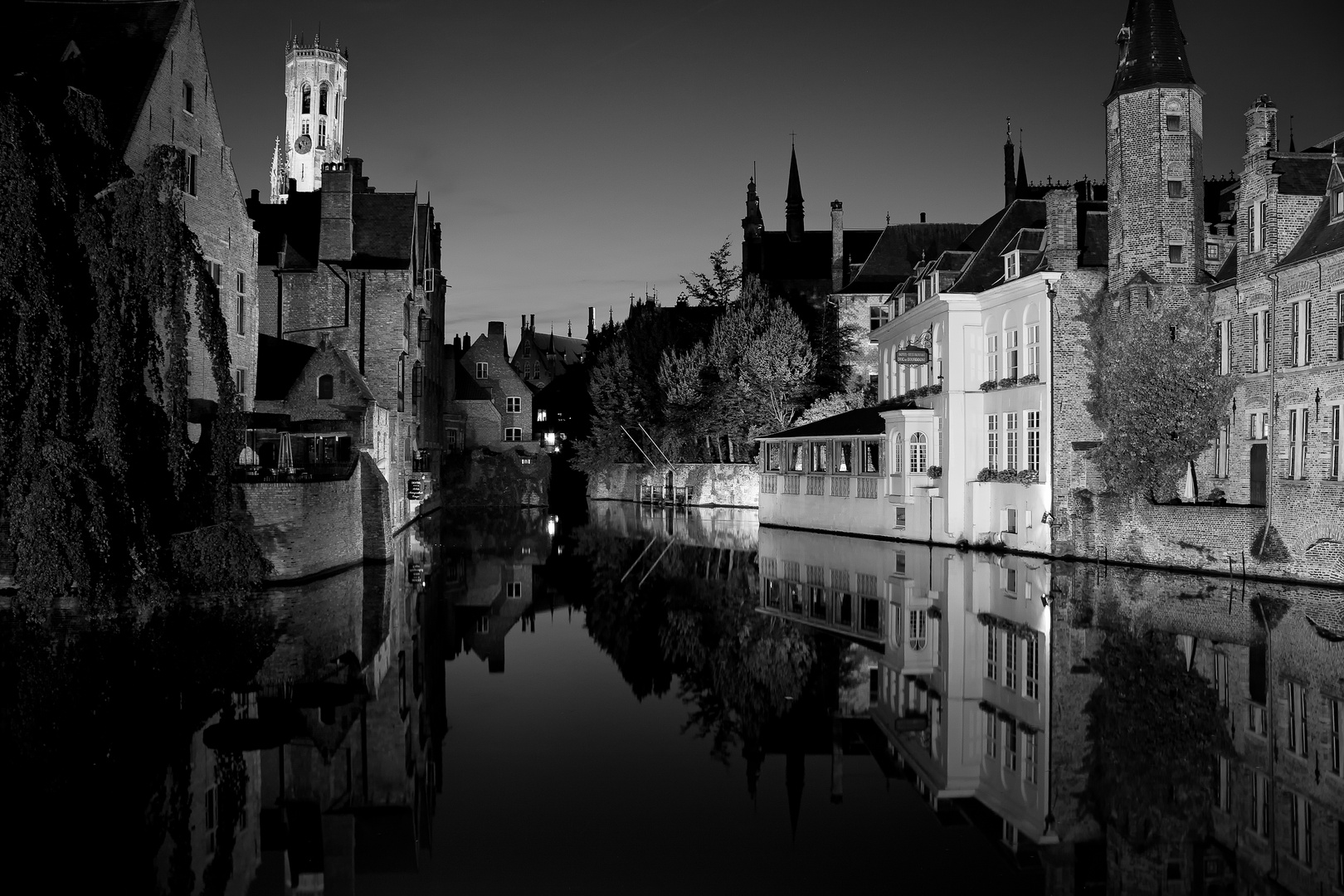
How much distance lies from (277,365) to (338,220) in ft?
23.9

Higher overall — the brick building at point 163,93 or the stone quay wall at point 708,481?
the brick building at point 163,93

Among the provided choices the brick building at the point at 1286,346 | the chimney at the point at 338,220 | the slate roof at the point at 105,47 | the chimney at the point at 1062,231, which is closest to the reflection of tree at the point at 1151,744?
the brick building at the point at 1286,346

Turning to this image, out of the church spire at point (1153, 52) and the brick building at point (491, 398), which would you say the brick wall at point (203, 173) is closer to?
the church spire at point (1153, 52)

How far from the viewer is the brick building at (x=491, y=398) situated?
59969 mm

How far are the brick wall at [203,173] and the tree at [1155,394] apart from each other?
2324cm

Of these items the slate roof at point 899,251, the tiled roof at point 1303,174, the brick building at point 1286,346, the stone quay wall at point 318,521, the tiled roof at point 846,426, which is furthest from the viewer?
the slate roof at point 899,251

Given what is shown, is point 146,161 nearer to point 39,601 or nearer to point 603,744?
point 39,601

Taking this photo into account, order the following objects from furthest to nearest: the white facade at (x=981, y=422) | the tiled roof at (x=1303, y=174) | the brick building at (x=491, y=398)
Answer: the brick building at (x=491, y=398) < the white facade at (x=981, y=422) < the tiled roof at (x=1303, y=174)

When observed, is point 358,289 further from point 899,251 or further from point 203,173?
point 899,251

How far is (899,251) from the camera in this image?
59031 mm

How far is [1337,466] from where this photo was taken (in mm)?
23250

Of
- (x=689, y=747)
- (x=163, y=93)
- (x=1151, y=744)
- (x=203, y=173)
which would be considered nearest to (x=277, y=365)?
(x=203, y=173)

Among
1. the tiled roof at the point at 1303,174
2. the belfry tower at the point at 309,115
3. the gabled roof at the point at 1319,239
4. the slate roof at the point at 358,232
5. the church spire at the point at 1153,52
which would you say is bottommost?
the gabled roof at the point at 1319,239

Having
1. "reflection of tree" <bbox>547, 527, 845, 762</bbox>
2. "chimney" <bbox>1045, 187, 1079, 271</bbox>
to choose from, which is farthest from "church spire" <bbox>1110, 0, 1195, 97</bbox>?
"reflection of tree" <bbox>547, 527, 845, 762</bbox>
